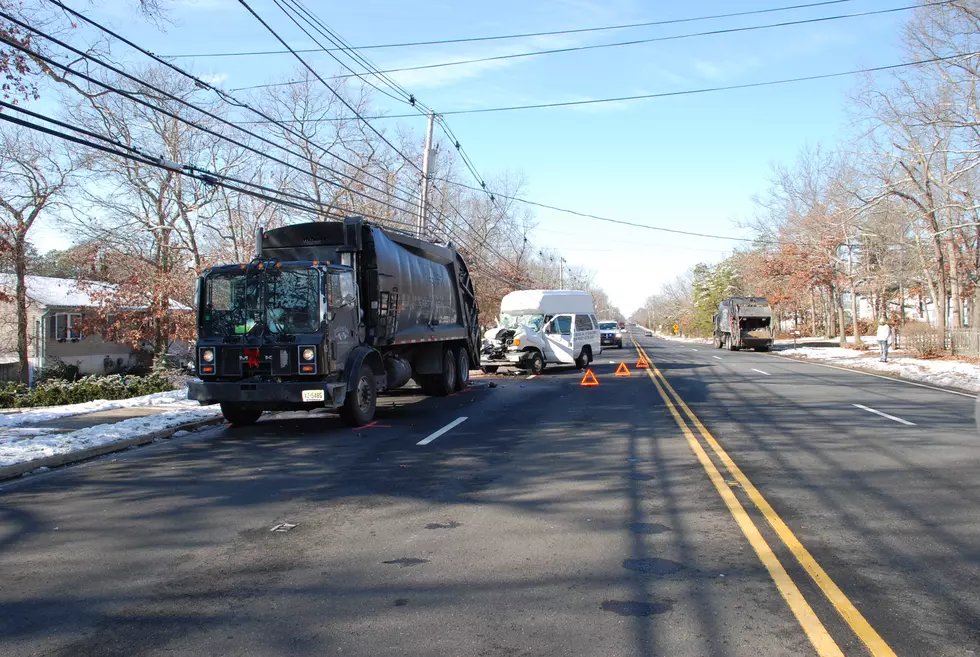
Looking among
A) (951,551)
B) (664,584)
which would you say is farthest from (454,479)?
A: (951,551)

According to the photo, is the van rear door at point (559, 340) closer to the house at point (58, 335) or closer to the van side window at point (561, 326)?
the van side window at point (561, 326)

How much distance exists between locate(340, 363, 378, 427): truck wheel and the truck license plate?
32.0 inches

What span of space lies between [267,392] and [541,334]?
14.8 metres

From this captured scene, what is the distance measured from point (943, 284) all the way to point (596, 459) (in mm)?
30005

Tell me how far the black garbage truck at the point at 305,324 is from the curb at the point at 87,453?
709 mm

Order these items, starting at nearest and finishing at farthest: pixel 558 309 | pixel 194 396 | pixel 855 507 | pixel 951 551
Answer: pixel 951 551 < pixel 855 507 < pixel 194 396 < pixel 558 309

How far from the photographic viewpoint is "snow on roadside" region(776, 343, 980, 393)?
2092 centimetres

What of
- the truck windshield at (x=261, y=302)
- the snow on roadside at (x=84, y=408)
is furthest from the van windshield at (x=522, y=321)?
the truck windshield at (x=261, y=302)

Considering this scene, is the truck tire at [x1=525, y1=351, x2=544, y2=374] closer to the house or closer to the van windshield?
the van windshield

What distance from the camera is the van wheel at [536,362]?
24.5 meters

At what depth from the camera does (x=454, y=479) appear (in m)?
8.11

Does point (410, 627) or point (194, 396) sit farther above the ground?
point (194, 396)

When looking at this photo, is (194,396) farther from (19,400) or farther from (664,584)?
(19,400)

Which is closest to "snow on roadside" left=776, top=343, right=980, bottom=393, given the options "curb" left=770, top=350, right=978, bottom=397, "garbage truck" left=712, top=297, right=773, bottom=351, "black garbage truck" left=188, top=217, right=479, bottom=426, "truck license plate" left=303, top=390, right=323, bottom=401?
"curb" left=770, top=350, right=978, bottom=397
